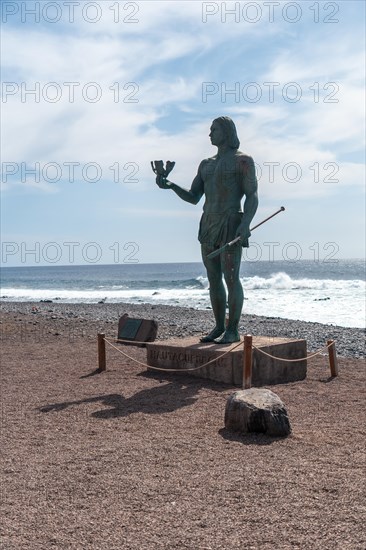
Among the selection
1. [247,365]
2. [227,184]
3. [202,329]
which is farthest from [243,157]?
[202,329]

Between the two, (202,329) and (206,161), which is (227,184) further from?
(202,329)

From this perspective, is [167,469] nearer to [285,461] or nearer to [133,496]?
[133,496]

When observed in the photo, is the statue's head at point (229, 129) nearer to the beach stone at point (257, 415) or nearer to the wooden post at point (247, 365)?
the wooden post at point (247, 365)

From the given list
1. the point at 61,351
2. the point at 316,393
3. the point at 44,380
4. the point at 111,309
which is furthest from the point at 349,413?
the point at 111,309

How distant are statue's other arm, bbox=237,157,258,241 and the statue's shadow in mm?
2118

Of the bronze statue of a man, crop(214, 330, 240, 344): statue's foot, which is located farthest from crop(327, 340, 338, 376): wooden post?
the bronze statue of a man

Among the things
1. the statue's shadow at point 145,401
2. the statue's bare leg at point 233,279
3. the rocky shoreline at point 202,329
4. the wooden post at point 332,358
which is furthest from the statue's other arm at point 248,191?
the rocky shoreline at point 202,329

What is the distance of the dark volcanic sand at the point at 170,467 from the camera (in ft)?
12.9

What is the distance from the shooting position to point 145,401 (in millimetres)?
7629

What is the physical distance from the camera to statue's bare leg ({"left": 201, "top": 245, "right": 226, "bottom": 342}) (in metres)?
9.14

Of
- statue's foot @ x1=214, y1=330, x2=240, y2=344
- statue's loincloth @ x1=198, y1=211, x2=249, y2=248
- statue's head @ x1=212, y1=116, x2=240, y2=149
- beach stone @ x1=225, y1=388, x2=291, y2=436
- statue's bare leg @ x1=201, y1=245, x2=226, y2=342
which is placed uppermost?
statue's head @ x1=212, y1=116, x2=240, y2=149

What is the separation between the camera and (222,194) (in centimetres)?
884

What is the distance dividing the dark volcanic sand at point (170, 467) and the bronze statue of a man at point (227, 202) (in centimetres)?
159

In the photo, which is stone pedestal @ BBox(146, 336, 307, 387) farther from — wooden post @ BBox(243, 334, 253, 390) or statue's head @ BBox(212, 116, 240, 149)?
statue's head @ BBox(212, 116, 240, 149)
